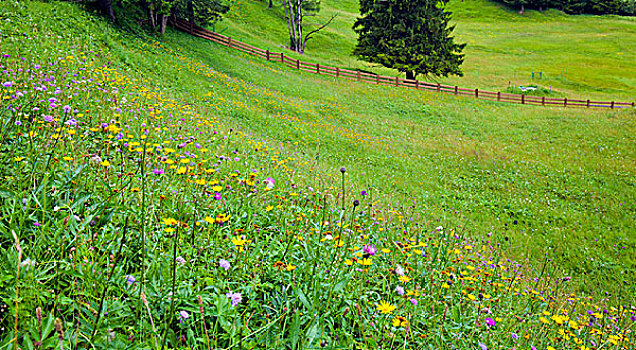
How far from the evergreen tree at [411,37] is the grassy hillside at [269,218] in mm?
14360

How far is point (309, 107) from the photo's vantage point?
18500 mm

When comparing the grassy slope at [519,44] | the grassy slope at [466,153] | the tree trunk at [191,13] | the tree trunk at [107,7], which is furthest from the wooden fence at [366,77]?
the tree trunk at [107,7]

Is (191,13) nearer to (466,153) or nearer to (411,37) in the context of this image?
(411,37)

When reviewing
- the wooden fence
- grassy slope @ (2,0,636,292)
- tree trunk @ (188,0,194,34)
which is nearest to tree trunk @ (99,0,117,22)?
grassy slope @ (2,0,636,292)

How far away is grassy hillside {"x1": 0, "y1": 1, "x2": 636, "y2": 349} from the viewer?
210cm

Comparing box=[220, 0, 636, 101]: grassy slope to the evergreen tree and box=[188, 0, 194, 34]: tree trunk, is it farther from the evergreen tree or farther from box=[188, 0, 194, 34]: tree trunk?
box=[188, 0, 194, 34]: tree trunk

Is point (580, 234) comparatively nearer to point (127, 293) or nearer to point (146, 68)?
point (127, 293)

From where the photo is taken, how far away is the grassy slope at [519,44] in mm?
40906

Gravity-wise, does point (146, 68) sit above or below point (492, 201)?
above

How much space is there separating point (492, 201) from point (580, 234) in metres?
2.24

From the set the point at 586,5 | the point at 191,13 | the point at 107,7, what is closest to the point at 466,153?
the point at 107,7

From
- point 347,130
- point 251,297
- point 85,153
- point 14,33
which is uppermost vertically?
point 14,33

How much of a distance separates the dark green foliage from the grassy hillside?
80329 mm

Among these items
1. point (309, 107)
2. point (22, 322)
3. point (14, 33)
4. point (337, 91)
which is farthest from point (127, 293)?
point (337, 91)
